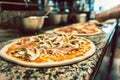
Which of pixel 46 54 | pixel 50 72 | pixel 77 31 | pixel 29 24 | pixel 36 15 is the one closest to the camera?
pixel 50 72

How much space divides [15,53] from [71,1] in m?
2.90

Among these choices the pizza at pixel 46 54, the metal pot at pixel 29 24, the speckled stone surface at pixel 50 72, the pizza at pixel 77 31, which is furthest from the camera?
the pizza at pixel 77 31

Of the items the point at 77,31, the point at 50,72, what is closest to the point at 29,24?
the point at 77,31

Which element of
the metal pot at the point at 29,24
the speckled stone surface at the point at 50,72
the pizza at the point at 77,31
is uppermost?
the metal pot at the point at 29,24

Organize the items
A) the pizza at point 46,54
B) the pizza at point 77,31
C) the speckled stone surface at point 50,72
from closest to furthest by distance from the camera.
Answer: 1. the speckled stone surface at point 50,72
2. the pizza at point 46,54
3. the pizza at point 77,31

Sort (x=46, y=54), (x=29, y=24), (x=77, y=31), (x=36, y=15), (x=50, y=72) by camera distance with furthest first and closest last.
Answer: (x=36, y=15) < (x=77, y=31) < (x=29, y=24) < (x=46, y=54) < (x=50, y=72)

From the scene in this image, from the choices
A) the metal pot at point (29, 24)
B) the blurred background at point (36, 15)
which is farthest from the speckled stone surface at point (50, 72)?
the metal pot at point (29, 24)

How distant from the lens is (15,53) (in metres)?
0.92

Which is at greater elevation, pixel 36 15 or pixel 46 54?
pixel 36 15

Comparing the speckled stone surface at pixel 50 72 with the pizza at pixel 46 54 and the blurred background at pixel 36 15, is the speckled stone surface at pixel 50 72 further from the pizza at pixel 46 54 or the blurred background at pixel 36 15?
the blurred background at pixel 36 15

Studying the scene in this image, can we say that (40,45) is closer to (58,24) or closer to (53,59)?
(53,59)

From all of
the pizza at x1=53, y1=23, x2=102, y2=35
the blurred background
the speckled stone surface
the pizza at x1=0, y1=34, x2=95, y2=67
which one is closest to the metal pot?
the blurred background

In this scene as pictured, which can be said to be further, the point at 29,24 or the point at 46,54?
the point at 29,24

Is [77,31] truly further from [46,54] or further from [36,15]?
[46,54]
